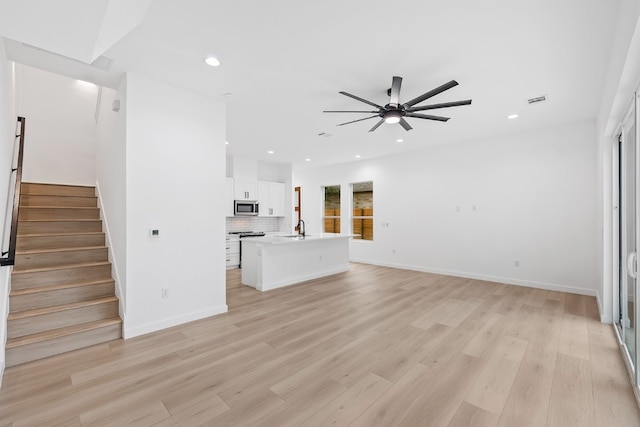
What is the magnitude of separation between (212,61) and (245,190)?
4854 millimetres

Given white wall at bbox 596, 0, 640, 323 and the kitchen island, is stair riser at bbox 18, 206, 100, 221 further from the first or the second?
white wall at bbox 596, 0, 640, 323

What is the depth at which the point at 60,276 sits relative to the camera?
10.6 ft

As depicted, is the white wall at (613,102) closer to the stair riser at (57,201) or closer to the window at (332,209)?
the window at (332,209)

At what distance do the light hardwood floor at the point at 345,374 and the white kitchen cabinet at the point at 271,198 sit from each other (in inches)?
173

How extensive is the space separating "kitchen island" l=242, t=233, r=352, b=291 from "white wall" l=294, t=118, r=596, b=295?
1.95 metres

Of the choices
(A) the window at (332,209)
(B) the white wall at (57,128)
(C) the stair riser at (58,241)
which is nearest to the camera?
(C) the stair riser at (58,241)

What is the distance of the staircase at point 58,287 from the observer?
8.95 feet

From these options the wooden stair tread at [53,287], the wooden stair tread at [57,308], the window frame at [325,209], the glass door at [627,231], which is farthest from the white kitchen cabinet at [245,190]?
the glass door at [627,231]

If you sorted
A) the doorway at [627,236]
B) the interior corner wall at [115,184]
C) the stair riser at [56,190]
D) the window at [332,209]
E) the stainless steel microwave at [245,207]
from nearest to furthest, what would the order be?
the doorway at [627,236]
the interior corner wall at [115,184]
the stair riser at [56,190]
the stainless steel microwave at [245,207]
the window at [332,209]

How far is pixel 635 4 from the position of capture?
5.46 ft

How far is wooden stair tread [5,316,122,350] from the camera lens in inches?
102

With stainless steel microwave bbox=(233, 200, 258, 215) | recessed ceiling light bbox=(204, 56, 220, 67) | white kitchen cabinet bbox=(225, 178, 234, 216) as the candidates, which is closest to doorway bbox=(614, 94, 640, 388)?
recessed ceiling light bbox=(204, 56, 220, 67)

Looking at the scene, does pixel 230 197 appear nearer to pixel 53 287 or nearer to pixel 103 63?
pixel 53 287

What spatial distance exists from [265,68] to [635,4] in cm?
280
